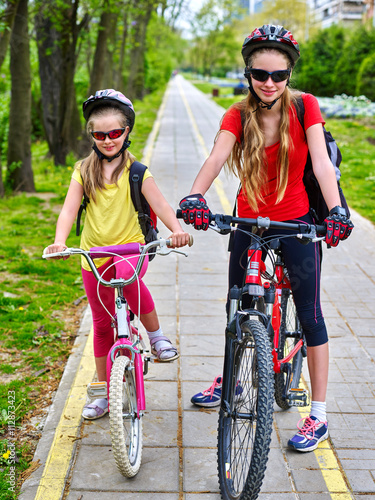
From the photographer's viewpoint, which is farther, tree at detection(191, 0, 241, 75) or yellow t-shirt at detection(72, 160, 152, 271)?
tree at detection(191, 0, 241, 75)

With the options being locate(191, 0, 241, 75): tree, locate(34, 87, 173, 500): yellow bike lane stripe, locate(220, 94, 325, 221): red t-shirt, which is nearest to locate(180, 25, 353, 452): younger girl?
locate(220, 94, 325, 221): red t-shirt

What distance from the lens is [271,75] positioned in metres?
3.02

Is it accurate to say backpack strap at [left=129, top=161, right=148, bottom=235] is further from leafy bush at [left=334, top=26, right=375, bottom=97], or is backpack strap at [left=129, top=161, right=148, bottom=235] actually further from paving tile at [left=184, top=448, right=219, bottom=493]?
leafy bush at [left=334, top=26, right=375, bottom=97]

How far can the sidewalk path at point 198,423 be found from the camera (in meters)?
3.11

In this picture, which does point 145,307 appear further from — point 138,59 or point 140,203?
point 138,59

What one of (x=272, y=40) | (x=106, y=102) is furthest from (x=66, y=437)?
(x=272, y=40)

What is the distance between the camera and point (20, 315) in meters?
5.42

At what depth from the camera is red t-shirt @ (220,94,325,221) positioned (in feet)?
10.4

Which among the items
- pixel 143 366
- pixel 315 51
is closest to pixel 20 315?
pixel 143 366

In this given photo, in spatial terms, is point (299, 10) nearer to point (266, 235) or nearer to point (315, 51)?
point (315, 51)

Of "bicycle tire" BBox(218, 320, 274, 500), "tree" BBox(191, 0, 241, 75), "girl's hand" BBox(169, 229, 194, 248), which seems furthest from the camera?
"tree" BBox(191, 0, 241, 75)

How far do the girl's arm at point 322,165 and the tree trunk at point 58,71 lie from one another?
32.0 feet

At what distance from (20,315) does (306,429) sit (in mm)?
2902

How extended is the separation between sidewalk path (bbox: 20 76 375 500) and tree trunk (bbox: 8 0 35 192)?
15.5 ft
